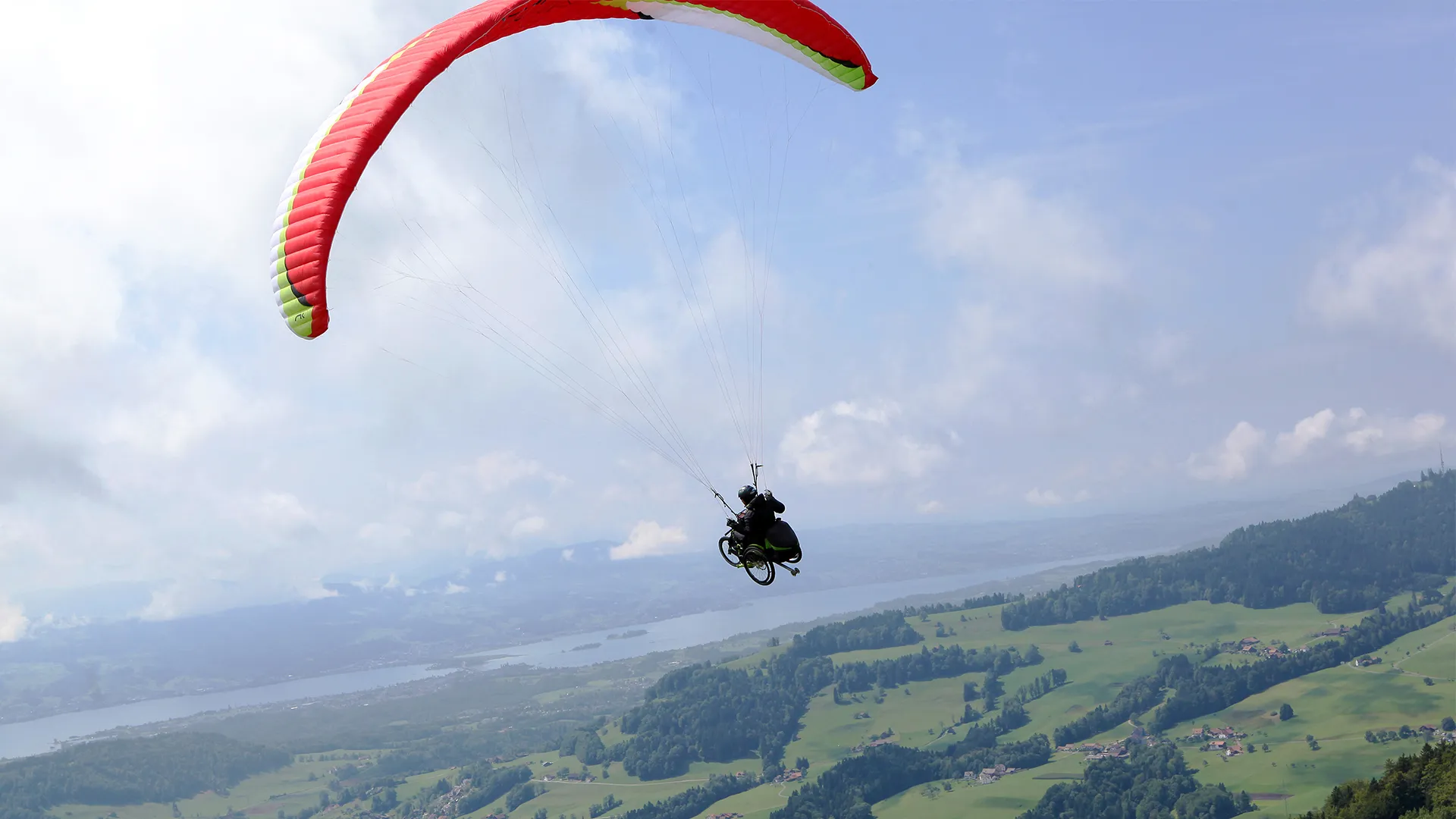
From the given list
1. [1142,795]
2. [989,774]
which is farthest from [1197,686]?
[1142,795]

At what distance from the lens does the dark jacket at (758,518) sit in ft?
55.9

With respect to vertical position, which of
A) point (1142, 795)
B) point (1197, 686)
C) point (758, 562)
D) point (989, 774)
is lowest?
point (1142, 795)

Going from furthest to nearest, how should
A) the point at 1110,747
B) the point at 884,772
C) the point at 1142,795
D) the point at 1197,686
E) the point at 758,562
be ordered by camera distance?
the point at 1197,686, the point at 1110,747, the point at 884,772, the point at 1142,795, the point at 758,562

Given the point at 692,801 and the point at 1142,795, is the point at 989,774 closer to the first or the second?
the point at 1142,795

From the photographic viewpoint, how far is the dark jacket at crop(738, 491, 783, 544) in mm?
17047

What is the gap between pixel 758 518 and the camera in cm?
1708

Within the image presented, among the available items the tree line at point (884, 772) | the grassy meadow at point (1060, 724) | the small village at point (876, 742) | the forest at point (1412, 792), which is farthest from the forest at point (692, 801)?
the forest at point (1412, 792)

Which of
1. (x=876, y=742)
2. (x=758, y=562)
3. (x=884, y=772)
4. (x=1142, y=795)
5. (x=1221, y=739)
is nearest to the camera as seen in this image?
(x=758, y=562)

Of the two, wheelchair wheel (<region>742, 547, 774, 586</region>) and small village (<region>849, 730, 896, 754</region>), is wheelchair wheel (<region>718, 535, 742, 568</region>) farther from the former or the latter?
small village (<region>849, 730, 896, 754</region>)

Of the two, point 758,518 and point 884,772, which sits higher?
point 758,518

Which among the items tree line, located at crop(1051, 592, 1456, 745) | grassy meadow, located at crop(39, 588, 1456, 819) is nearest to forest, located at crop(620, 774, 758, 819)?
grassy meadow, located at crop(39, 588, 1456, 819)

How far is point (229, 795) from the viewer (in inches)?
7844

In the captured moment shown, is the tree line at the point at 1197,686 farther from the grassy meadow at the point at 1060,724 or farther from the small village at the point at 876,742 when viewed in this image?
the small village at the point at 876,742

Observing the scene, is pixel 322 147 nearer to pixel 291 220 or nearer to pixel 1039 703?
pixel 291 220
